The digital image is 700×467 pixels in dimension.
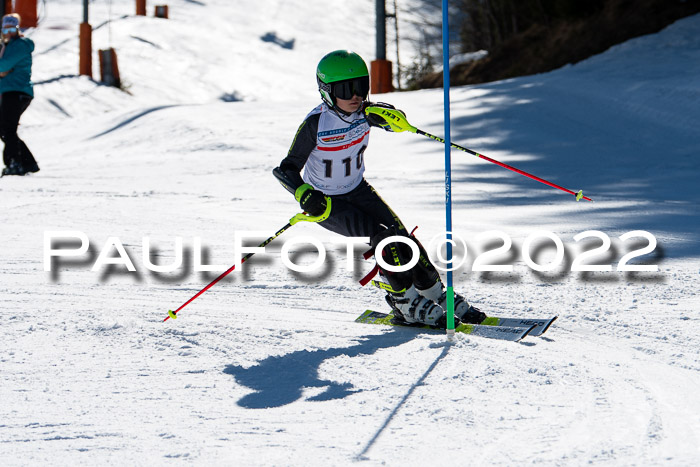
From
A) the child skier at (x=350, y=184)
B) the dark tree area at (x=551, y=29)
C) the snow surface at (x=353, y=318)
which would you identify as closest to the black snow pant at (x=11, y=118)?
the snow surface at (x=353, y=318)

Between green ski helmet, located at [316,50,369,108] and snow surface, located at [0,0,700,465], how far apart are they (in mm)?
1183

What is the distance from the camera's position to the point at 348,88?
427 cm

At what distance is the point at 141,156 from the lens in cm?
1177

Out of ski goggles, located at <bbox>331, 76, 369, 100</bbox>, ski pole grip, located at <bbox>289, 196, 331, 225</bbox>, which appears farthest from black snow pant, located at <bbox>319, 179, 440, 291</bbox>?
ski goggles, located at <bbox>331, 76, 369, 100</bbox>

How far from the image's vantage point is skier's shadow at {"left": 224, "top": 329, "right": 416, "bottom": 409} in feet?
10.9

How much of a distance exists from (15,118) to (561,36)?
40.9ft

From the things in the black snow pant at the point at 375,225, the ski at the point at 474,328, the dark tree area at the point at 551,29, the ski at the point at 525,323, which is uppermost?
the dark tree area at the point at 551,29

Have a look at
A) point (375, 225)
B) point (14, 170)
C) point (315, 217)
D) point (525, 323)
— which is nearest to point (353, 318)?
point (375, 225)

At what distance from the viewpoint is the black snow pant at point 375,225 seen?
4301 mm

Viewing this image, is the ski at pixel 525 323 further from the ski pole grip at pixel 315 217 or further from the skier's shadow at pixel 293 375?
the ski pole grip at pixel 315 217

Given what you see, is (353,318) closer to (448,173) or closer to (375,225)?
(375,225)

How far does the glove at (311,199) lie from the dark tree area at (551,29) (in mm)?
14323

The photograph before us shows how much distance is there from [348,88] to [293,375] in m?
1.51

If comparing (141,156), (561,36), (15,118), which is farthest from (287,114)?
(561,36)
